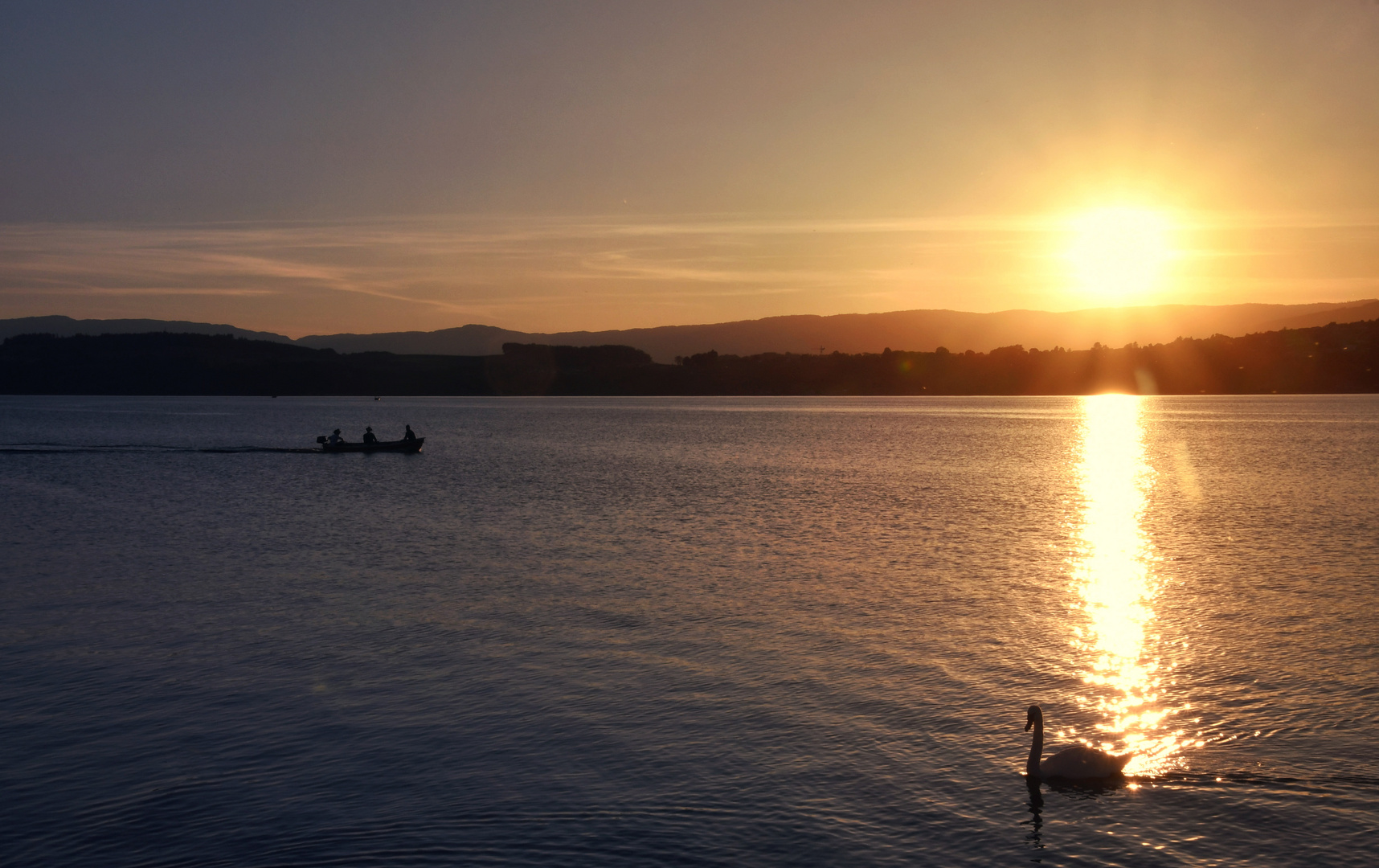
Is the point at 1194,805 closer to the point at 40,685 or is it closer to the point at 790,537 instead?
the point at 40,685

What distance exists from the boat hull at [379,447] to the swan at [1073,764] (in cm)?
6645

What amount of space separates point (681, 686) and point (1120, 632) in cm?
960

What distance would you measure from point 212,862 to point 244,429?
121340 millimetres

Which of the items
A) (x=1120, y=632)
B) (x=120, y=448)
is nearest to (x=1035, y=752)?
(x=1120, y=632)

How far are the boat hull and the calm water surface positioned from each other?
111 feet

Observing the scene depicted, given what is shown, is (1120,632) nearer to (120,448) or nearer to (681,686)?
(681,686)

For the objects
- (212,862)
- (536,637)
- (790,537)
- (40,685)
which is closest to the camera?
(212,862)

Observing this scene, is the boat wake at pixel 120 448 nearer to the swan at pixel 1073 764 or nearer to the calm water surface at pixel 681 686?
the calm water surface at pixel 681 686

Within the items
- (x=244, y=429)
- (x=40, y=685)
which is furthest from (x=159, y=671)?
(x=244, y=429)

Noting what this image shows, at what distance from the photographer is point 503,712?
14320mm

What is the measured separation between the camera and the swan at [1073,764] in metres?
11.8

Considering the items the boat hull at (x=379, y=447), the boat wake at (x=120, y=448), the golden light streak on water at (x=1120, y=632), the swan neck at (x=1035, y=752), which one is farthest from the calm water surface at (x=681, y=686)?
the boat wake at (x=120, y=448)

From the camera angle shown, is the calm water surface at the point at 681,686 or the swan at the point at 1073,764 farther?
the swan at the point at 1073,764

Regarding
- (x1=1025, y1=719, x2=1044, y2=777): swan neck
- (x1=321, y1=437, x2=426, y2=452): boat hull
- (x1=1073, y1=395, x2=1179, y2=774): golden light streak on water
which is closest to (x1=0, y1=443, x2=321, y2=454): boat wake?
(x1=321, y1=437, x2=426, y2=452): boat hull
